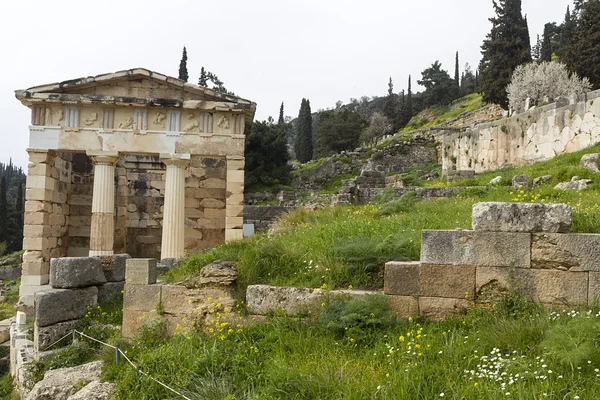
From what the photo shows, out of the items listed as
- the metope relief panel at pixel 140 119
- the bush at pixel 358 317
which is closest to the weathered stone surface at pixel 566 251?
the bush at pixel 358 317

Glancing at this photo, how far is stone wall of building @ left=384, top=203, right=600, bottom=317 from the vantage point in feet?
17.6

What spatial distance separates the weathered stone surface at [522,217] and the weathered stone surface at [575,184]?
645cm

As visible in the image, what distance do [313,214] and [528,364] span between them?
6.97 metres

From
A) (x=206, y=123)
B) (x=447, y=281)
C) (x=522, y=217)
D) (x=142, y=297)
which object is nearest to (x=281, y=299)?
(x=447, y=281)

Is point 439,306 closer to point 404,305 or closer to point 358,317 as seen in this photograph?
point 404,305

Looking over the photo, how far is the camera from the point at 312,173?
37.6 metres

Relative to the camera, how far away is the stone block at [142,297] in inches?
286

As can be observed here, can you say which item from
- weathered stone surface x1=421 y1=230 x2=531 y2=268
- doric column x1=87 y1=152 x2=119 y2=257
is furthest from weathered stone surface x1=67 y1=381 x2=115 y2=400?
doric column x1=87 y1=152 x2=119 y2=257

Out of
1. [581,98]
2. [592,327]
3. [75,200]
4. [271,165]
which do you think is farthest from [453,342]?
[271,165]

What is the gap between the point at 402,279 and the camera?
592 cm

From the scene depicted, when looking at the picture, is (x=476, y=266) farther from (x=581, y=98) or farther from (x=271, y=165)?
(x=271, y=165)

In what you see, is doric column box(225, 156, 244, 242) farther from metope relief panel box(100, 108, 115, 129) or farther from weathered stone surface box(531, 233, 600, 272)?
weathered stone surface box(531, 233, 600, 272)

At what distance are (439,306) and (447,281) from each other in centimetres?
A: 31

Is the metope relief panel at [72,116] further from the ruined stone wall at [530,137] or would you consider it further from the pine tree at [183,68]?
the pine tree at [183,68]
